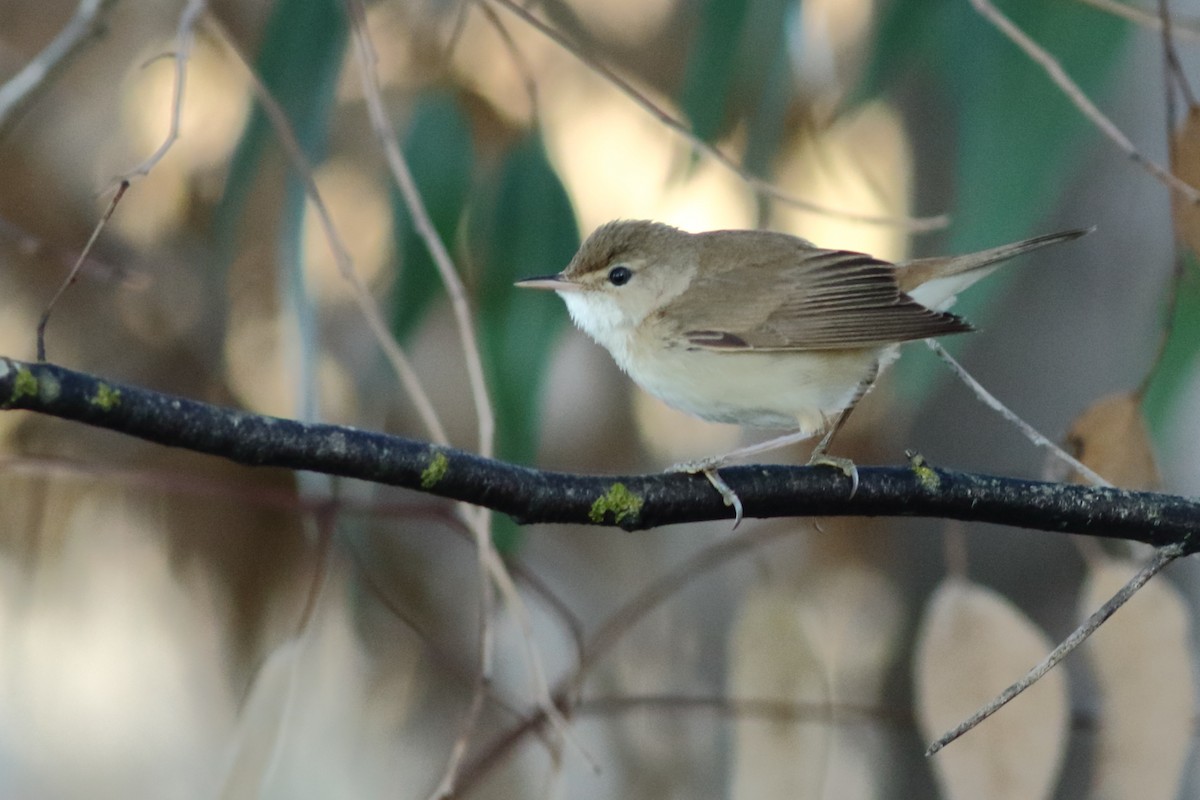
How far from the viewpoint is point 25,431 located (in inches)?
136

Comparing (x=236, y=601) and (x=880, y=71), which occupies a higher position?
(x=880, y=71)

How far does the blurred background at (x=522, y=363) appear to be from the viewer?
8.62ft

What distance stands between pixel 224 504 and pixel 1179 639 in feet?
8.21

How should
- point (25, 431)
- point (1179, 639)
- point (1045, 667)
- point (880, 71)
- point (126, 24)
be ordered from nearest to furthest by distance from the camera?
point (1045, 667)
point (1179, 639)
point (880, 71)
point (25, 431)
point (126, 24)

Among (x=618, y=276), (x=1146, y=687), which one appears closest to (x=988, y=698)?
(x=1146, y=687)

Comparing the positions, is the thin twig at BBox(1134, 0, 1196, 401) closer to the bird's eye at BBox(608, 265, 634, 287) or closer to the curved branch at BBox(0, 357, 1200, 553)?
the curved branch at BBox(0, 357, 1200, 553)

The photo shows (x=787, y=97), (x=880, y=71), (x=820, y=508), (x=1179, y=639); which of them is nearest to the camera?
(x=820, y=508)

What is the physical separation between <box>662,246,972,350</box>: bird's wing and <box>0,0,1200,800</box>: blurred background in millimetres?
360

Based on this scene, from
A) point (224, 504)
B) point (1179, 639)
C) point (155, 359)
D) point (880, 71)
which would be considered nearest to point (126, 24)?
point (155, 359)

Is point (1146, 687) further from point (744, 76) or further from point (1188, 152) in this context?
point (744, 76)

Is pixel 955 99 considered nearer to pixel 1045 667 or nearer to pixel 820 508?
pixel 820 508

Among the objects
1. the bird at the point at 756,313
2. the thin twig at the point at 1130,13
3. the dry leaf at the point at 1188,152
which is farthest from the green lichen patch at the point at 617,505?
the thin twig at the point at 1130,13

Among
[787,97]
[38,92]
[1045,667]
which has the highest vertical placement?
[38,92]

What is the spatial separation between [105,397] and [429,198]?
1.61 metres
